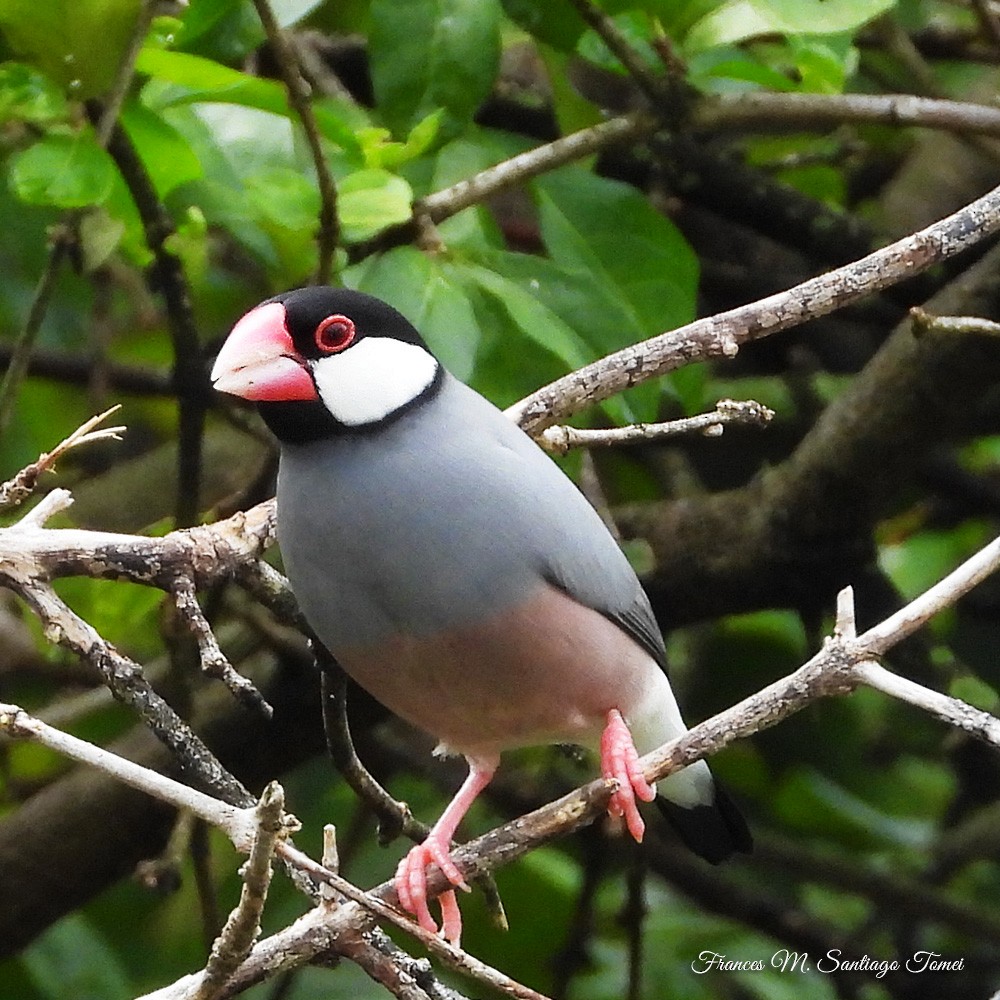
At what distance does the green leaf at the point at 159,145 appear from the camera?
5.78 feet

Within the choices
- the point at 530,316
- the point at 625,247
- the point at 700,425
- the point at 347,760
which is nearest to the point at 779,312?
the point at 700,425

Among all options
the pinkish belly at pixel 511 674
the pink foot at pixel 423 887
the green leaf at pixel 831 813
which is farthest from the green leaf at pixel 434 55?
the green leaf at pixel 831 813

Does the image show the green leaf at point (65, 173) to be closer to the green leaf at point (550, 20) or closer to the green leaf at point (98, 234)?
the green leaf at point (98, 234)

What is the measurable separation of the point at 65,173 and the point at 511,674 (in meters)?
0.69

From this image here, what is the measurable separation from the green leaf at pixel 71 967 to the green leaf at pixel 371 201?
1373mm

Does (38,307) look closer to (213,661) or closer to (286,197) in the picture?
(286,197)

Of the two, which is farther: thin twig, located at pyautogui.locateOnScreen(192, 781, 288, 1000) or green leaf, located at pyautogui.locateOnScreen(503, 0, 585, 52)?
green leaf, located at pyautogui.locateOnScreen(503, 0, 585, 52)

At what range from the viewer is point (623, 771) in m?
1.66

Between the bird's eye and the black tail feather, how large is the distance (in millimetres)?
837

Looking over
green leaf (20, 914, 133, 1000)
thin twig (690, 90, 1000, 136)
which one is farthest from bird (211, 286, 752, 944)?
green leaf (20, 914, 133, 1000)

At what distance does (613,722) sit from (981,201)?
2.22 ft

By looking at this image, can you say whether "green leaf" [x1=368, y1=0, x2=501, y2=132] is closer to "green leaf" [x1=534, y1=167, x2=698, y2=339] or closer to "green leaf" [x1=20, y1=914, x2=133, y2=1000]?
"green leaf" [x1=534, y1=167, x2=698, y2=339]

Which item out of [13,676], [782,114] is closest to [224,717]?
[13,676]

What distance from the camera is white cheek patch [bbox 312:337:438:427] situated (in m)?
1.67
